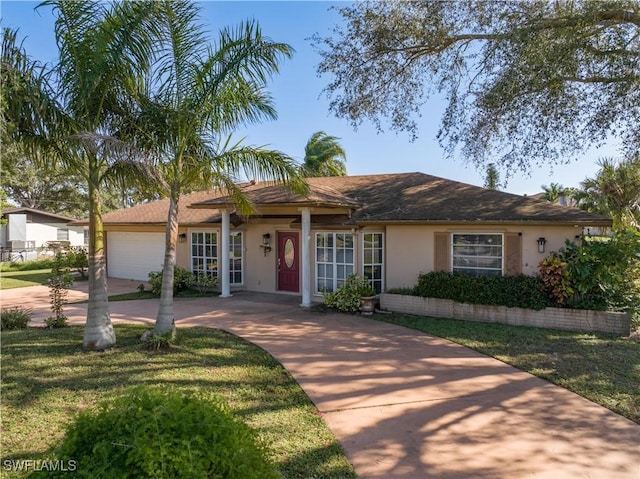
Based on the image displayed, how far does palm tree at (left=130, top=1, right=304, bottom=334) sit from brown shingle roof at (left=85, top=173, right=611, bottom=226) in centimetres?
360

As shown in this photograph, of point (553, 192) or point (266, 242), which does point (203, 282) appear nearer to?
point (266, 242)

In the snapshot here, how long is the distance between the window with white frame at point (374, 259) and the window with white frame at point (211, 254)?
17.5ft

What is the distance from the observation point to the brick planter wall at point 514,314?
9648mm

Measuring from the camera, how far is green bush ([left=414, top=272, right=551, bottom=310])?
10453 mm

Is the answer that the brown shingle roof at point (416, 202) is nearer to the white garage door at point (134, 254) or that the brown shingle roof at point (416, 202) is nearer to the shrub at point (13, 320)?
the white garage door at point (134, 254)

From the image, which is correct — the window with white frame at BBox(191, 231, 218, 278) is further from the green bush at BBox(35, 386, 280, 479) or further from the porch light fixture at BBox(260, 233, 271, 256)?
the green bush at BBox(35, 386, 280, 479)

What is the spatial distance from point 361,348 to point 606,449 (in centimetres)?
452

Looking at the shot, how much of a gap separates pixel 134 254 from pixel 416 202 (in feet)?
45.6

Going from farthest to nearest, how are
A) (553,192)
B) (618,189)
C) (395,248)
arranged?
(553,192) < (618,189) < (395,248)

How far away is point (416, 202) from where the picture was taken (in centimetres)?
1348

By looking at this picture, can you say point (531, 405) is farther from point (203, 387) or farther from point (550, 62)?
point (550, 62)

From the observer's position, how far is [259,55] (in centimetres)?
791

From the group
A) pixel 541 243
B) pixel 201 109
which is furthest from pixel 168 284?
pixel 541 243

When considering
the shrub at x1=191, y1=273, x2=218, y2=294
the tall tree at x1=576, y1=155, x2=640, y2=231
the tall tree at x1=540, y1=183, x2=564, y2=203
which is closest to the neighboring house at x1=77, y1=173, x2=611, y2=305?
the shrub at x1=191, y1=273, x2=218, y2=294
